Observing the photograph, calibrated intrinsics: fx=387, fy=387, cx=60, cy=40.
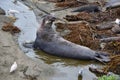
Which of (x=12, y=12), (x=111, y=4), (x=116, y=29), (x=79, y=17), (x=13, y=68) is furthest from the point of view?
(x=111, y=4)

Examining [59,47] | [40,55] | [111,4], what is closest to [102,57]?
[59,47]

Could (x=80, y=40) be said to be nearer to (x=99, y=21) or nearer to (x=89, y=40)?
(x=89, y=40)

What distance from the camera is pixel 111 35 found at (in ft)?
33.3

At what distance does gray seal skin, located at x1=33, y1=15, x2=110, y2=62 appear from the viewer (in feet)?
28.8

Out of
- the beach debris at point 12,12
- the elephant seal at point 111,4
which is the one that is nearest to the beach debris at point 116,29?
the elephant seal at point 111,4

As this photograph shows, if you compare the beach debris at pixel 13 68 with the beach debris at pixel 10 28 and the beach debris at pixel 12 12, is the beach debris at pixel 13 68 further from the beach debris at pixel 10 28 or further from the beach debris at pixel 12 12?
the beach debris at pixel 12 12

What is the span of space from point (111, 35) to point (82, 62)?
5.82 ft

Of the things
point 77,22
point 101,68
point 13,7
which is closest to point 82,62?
point 101,68

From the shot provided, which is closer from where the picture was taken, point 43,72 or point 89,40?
point 43,72

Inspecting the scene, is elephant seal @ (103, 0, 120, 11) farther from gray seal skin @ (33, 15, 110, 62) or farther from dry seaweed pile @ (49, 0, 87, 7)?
gray seal skin @ (33, 15, 110, 62)

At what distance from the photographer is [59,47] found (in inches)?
356

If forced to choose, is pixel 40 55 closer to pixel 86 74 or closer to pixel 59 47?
pixel 59 47

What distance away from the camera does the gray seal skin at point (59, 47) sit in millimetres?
8781

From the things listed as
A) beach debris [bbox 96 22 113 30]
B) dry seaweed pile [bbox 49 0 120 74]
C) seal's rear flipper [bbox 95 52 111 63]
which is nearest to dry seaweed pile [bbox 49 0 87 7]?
dry seaweed pile [bbox 49 0 120 74]
